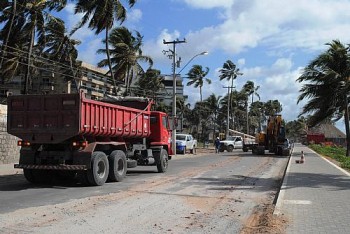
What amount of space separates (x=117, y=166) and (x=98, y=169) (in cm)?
122

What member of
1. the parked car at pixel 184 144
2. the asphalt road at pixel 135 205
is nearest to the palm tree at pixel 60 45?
the parked car at pixel 184 144

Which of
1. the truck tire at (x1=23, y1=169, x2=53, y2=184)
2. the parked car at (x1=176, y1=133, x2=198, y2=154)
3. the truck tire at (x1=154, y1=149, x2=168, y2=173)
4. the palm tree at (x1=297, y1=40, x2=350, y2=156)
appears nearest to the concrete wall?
the truck tire at (x1=154, y1=149, x2=168, y2=173)

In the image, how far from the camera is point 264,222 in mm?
9047

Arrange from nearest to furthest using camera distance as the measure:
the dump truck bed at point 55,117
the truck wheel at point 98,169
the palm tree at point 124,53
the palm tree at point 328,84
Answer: the dump truck bed at point 55,117 < the truck wheel at point 98,169 < the palm tree at point 328,84 < the palm tree at point 124,53

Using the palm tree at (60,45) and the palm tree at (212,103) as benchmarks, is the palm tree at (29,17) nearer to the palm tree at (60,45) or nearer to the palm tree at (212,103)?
the palm tree at (60,45)

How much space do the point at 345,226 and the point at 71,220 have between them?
5.12 metres

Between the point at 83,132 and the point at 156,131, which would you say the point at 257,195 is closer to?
the point at 83,132

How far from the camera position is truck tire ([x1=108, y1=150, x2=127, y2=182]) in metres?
16.1

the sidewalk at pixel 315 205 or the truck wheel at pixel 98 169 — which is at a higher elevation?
the truck wheel at pixel 98 169

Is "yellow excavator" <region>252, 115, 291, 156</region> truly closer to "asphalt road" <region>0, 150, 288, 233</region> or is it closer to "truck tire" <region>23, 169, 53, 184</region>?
"asphalt road" <region>0, 150, 288, 233</region>

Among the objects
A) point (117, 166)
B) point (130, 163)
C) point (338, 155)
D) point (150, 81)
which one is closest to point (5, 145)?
point (130, 163)

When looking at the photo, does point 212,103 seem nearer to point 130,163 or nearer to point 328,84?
point 328,84

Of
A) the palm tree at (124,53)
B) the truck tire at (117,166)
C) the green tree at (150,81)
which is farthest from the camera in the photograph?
the green tree at (150,81)

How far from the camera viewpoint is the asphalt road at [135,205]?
854 cm
